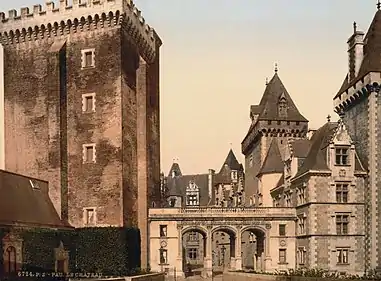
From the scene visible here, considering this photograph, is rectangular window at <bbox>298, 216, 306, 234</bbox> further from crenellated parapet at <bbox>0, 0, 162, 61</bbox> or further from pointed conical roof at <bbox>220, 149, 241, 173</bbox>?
pointed conical roof at <bbox>220, 149, 241, 173</bbox>

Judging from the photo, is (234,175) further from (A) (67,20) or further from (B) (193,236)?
(A) (67,20)

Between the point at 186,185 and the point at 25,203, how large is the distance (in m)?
57.9

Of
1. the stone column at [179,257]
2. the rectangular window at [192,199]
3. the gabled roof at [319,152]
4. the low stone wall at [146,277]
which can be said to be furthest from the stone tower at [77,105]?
the rectangular window at [192,199]

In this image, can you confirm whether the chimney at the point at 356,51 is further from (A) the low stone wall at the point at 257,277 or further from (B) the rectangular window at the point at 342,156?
(A) the low stone wall at the point at 257,277

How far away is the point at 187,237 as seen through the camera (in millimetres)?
81688

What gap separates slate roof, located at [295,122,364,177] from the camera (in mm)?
41188

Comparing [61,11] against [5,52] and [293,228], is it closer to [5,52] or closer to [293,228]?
[5,52]

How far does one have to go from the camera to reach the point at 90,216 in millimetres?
38688

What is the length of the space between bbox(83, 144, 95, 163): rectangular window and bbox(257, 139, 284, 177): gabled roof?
20706 mm

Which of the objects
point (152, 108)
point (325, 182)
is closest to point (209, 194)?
point (152, 108)

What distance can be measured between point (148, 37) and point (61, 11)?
8.35 meters

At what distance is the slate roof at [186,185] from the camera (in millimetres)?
90125

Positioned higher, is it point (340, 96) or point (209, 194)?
point (340, 96)

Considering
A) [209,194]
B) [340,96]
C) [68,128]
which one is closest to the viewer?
[68,128]
